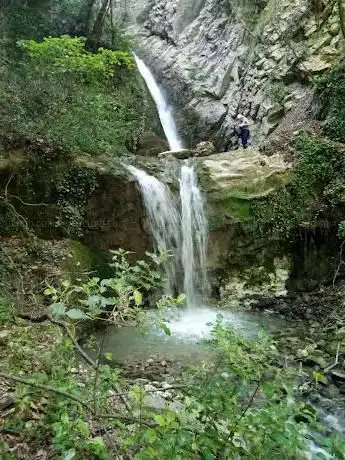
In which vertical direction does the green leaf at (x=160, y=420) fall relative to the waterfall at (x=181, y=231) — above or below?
above

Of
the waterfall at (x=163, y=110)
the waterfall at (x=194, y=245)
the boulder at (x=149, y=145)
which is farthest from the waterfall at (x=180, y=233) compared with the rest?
the waterfall at (x=163, y=110)

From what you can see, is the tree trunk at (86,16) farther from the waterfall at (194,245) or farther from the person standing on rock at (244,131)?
the waterfall at (194,245)

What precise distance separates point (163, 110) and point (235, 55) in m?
3.23

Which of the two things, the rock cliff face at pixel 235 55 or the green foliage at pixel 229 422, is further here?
the rock cliff face at pixel 235 55

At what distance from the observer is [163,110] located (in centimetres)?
1628

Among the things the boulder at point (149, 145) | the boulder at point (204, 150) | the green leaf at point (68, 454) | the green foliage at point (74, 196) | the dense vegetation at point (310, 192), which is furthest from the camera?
the boulder at point (204, 150)

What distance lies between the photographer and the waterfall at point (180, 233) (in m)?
8.95

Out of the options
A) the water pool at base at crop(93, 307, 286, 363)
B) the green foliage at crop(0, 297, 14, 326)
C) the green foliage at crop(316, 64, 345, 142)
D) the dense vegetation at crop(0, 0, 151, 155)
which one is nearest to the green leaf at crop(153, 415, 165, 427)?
the water pool at base at crop(93, 307, 286, 363)

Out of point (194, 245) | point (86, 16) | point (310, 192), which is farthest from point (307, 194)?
point (86, 16)

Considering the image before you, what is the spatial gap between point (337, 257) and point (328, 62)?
5944 mm

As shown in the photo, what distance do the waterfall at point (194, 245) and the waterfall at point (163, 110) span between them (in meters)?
5.84

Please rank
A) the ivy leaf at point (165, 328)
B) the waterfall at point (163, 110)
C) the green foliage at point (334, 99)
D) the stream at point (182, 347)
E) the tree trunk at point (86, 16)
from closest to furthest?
the ivy leaf at point (165, 328), the stream at point (182, 347), the green foliage at point (334, 99), the tree trunk at point (86, 16), the waterfall at point (163, 110)

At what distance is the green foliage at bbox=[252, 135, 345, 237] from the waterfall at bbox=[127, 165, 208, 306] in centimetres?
134

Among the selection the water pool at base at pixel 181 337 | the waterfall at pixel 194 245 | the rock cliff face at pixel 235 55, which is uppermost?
the rock cliff face at pixel 235 55
